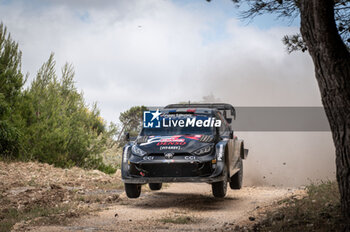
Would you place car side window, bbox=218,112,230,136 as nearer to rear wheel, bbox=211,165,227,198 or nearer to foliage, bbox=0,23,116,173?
rear wheel, bbox=211,165,227,198

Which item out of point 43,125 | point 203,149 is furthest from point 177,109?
point 43,125

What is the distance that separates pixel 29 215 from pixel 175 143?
3233 mm

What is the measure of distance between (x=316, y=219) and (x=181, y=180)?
3303mm

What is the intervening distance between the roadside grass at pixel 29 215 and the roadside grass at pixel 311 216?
3777 mm

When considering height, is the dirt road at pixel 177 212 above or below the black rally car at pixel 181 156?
below

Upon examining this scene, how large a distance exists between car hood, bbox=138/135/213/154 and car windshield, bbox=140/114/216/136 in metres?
0.45

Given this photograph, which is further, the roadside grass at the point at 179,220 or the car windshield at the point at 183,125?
the car windshield at the point at 183,125

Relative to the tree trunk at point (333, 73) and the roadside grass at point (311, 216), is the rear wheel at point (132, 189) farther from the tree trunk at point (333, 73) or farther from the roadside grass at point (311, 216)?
the tree trunk at point (333, 73)

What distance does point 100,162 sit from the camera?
74.7ft

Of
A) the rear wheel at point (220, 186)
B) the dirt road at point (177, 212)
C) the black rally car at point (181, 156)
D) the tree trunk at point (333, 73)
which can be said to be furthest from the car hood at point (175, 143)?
the tree trunk at point (333, 73)

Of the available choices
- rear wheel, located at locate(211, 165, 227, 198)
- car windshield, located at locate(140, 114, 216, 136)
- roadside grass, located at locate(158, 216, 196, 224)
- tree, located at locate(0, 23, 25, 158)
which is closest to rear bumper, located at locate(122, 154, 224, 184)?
rear wheel, located at locate(211, 165, 227, 198)

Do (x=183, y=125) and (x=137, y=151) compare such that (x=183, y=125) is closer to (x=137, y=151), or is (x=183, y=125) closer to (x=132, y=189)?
(x=137, y=151)

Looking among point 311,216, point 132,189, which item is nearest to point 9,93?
point 132,189

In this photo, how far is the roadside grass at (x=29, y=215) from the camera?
7.84 metres
